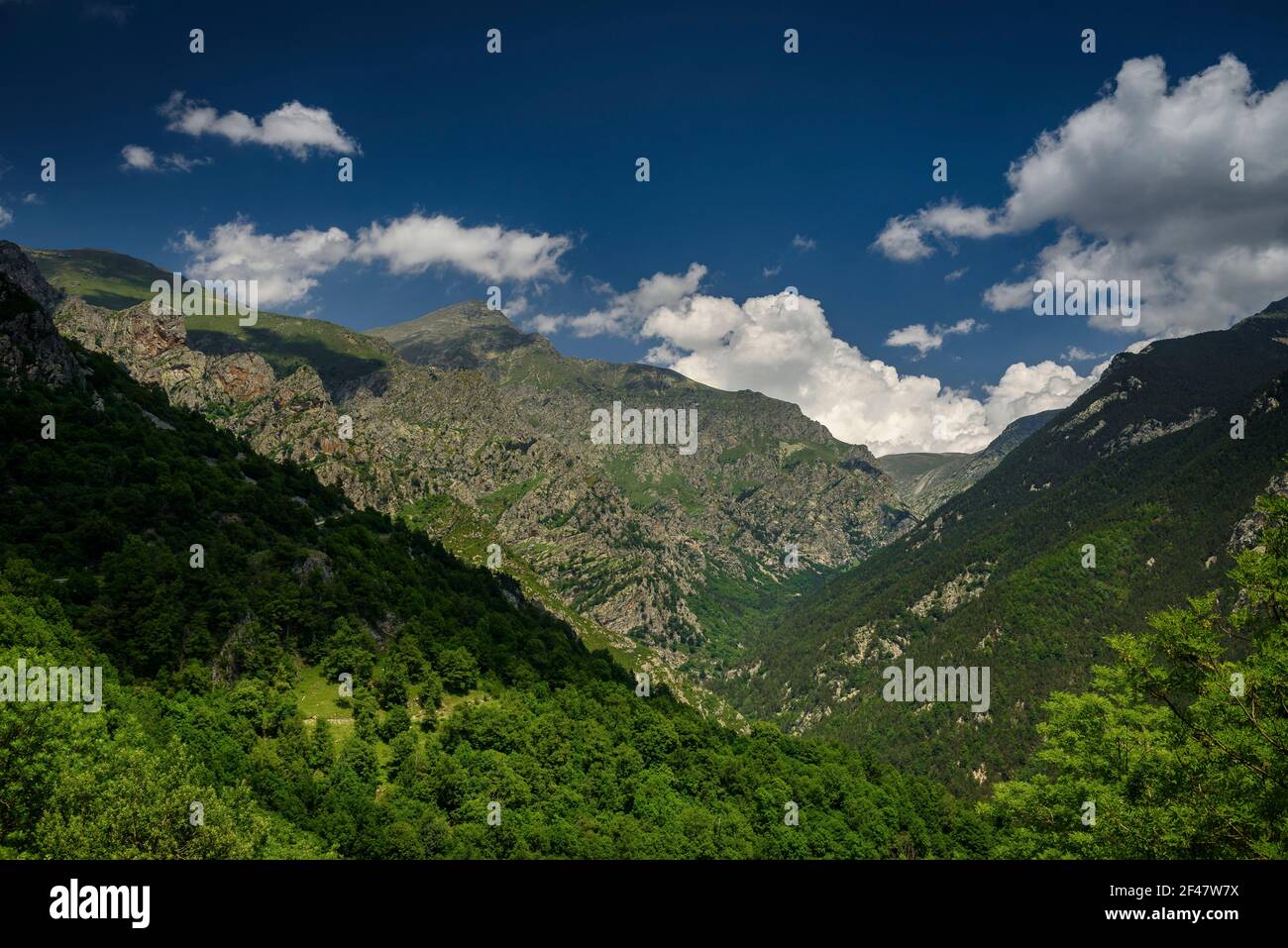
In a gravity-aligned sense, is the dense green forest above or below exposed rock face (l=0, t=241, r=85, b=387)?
below

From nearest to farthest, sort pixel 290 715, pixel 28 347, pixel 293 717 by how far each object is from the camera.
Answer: pixel 293 717
pixel 290 715
pixel 28 347

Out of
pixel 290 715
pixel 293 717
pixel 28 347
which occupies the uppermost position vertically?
pixel 28 347

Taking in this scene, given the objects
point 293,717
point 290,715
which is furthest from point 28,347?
point 293,717

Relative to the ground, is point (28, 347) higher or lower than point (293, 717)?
higher

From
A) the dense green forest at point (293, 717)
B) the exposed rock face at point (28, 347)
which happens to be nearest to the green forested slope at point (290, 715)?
the dense green forest at point (293, 717)

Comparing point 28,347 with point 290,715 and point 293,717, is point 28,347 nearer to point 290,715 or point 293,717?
point 290,715

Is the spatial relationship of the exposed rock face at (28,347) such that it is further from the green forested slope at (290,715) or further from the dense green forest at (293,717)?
the dense green forest at (293,717)

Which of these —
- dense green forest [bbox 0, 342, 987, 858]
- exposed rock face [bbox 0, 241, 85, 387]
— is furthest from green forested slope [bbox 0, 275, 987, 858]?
exposed rock face [bbox 0, 241, 85, 387]

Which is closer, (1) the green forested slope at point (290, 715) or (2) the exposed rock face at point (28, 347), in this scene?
(1) the green forested slope at point (290, 715)

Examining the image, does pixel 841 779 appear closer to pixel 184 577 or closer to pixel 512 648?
pixel 512 648

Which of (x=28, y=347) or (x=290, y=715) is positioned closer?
(x=290, y=715)

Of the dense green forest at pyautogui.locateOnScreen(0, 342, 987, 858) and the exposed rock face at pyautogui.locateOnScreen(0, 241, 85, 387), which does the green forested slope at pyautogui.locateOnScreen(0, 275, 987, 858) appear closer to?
the dense green forest at pyautogui.locateOnScreen(0, 342, 987, 858)
